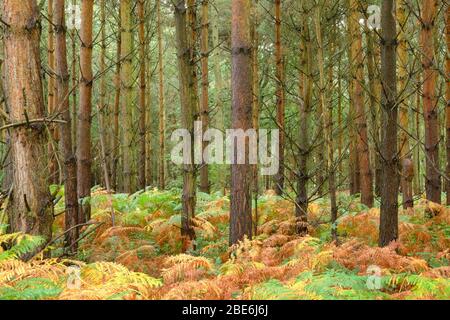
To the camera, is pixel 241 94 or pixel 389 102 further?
pixel 241 94

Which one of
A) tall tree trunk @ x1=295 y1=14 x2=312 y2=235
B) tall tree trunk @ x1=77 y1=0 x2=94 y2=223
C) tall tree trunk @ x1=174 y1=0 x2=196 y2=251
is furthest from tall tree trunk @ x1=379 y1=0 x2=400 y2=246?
tall tree trunk @ x1=77 y1=0 x2=94 y2=223

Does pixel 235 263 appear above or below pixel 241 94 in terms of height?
below

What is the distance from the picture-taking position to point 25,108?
13.3ft

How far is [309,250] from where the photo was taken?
5922mm

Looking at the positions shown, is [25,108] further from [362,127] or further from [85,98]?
[362,127]

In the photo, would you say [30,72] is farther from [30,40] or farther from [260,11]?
[260,11]

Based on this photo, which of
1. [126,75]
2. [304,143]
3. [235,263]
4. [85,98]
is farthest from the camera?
[126,75]

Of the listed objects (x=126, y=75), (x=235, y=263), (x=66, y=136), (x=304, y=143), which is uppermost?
(x=126, y=75)

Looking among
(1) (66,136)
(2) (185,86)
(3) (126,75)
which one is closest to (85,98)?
(1) (66,136)

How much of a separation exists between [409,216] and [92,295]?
6213 mm

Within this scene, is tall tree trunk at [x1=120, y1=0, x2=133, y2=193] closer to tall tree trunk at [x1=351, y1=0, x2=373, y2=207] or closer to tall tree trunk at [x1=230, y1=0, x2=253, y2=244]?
tall tree trunk at [x1=230, y1=0, x2=253, y2=244]

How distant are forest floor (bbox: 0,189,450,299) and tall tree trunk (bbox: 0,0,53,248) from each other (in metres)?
0.35

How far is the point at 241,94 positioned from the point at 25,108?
9.13ft
